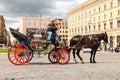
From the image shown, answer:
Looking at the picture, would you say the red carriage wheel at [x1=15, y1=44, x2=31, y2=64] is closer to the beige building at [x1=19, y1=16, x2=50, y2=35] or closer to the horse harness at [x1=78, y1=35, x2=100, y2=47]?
the horse harness at [x1=78, y1=35, x2=100, y2=47]

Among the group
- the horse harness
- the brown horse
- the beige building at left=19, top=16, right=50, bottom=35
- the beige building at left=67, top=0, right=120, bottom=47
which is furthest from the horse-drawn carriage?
the beige building at left=19, top=16, right=50, bottom=35

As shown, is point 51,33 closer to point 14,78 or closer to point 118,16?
point 14,78

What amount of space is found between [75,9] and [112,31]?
113 ft

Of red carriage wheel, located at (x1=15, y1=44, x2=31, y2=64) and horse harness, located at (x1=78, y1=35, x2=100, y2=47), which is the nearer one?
red carriage wheel, located at (x1=15, y1=44, x2=31, y2=64)

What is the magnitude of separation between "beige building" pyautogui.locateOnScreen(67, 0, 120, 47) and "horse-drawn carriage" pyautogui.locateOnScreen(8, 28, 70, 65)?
228 feet

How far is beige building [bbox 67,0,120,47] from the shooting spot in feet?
287

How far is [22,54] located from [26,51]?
261 mm

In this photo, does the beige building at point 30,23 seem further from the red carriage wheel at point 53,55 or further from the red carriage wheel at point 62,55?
the red carriage wheel at point 62,55

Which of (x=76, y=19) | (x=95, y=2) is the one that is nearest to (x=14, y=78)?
(x=95, y=2)

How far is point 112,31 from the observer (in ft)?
293

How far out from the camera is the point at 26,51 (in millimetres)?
16266

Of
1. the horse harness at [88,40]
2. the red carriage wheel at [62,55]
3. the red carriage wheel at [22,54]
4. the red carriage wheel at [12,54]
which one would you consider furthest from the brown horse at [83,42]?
the red carriage wheel at [12,54]

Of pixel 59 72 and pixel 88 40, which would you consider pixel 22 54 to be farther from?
A: pixel 59 72

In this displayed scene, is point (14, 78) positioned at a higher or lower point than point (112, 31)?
lower
